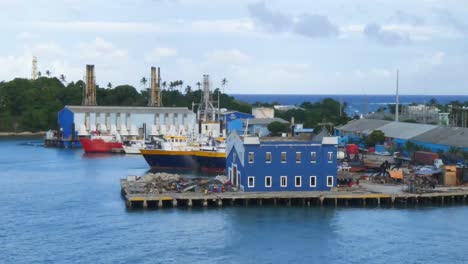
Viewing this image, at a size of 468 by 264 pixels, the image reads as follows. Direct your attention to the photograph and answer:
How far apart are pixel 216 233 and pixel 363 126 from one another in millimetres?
35944

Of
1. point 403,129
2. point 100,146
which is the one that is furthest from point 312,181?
point 100,146

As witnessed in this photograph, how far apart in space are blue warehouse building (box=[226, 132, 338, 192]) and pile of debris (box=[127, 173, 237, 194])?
977 millimetres

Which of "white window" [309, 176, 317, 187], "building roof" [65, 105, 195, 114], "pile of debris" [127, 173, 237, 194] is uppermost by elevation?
"building roof" [65, 105, 195, 114]

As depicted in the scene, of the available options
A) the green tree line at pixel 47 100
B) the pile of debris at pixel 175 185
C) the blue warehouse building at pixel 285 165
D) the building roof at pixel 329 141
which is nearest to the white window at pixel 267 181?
the blue warehouse building at pixel 285 165

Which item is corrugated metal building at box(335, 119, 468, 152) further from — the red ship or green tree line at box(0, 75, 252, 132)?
green tree line at box(0, 75, 252, 132)

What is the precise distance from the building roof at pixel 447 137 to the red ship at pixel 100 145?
21032 millimetres

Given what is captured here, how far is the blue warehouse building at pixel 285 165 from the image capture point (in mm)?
34312

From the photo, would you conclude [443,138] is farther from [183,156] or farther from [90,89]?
[90,89]

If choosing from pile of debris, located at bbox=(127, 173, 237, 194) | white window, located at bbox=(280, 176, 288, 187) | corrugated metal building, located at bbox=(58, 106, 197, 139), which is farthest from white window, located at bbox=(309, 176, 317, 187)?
corrugated metal building, located at bbox=(58, 106, 197, 139)

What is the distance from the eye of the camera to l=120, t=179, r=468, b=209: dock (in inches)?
1312

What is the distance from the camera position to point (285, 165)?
34438 millimetres

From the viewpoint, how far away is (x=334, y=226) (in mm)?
30125

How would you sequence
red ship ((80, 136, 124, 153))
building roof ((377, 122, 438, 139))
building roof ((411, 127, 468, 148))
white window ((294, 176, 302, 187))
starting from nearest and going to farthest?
white window ((294, 176, 302, 187)) < building roof ((411, 127, 468, 148)) < building roof ((377, 122, 438, 139)) < red ship ((80, 136, 124, 153))

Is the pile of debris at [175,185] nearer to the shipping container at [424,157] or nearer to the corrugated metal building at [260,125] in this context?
the shipping container at [424,157]
